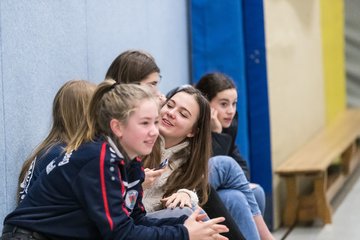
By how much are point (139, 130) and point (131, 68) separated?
0.79m

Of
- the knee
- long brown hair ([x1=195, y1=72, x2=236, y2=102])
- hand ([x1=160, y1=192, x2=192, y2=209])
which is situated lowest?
the knee

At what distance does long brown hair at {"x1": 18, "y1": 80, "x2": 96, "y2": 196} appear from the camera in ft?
9.14

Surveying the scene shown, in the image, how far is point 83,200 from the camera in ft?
7.38

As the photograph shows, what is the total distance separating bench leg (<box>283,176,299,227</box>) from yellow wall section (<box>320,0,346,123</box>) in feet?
8.18

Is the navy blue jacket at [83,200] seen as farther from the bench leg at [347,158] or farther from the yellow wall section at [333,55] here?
the yellow wall section at [333,55]

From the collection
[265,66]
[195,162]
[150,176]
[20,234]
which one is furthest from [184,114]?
[265,66]

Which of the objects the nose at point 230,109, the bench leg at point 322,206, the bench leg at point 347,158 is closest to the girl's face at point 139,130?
the nose at point 230,109

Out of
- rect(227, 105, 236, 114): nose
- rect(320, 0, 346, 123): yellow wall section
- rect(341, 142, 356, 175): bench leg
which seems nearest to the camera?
rect(227, 105, 236, 114): nose

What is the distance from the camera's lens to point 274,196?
5.01m

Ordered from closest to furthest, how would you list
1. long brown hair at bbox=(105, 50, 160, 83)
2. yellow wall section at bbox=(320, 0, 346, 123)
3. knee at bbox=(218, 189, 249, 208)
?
long brown hair at bbox=(105, 50, 160, 83) < knee at bbox=(218, 189, 249, 208) < yellow wall section at bbox=(320, 0, 346, 123)

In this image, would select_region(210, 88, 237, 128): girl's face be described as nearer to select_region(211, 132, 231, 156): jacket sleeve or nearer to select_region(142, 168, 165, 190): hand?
select_region(211, 132, 231, 156): jacket sleeve

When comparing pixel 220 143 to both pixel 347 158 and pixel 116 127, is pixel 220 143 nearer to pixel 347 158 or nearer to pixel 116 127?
pixel 116 127

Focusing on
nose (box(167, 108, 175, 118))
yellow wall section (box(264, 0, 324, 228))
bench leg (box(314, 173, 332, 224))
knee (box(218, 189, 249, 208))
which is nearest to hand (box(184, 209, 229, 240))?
nose (box(167, 108, 175, 118))

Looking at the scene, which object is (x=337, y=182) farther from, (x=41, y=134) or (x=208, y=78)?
(x=41, y=134)
